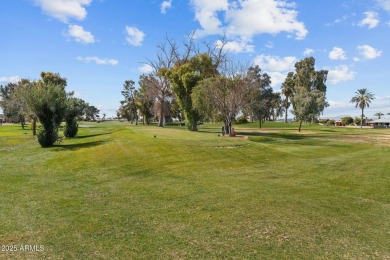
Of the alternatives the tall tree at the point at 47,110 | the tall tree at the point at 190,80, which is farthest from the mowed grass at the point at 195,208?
the tall tree at the point at 190,80

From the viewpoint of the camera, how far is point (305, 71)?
98.8 meters

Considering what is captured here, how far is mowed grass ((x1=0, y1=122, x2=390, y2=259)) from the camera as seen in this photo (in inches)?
296

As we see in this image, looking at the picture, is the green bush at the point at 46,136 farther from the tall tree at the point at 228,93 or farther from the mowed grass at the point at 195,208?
the tall tree at the point at 228,93

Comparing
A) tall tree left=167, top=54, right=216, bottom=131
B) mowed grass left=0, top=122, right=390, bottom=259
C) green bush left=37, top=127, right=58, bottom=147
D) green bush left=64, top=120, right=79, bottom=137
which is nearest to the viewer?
mowed grass left=0, top=122, right=390, bottom=259

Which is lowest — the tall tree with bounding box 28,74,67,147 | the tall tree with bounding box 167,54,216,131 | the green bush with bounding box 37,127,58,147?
the green bush with bounding box 37,127,58,147

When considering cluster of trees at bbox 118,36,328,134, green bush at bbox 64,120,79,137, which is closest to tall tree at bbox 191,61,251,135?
cluster of trees at bbox 118,36,328,134

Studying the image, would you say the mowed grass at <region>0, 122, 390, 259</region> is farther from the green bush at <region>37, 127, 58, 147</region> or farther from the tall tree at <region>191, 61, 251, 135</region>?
the tall tree at <region>191, 61, 251, 135</region>

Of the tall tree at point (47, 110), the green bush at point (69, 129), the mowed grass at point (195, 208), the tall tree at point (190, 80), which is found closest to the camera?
the mowed grass at point (195, 208)

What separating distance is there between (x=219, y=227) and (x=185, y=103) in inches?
1764

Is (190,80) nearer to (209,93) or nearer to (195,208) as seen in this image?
(209,93)

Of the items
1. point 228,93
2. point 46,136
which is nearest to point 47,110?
point 46,136

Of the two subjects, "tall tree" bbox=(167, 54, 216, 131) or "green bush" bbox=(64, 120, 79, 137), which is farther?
"tall tree" bbox=(167, 54, 216, 131)

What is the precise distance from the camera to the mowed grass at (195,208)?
7512 mm

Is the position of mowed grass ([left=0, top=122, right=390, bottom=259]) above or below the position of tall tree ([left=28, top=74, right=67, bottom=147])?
below
